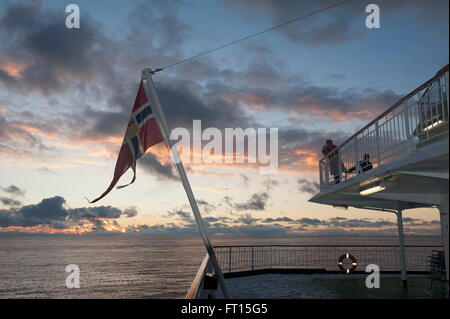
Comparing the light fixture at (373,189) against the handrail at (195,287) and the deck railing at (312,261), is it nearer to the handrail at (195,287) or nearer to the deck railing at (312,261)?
the handrail at (195,287)

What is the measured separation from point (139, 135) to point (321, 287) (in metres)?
9.80

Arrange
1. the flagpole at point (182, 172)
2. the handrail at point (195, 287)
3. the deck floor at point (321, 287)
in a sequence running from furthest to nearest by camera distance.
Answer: the deck floor at point (321, 287)
the flagpole at point (182, 172)
the handrail at point (195, 287)

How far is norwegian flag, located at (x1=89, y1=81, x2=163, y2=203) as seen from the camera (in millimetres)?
6113

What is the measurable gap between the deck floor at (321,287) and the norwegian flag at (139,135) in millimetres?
7007

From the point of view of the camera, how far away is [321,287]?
12945 millimetres

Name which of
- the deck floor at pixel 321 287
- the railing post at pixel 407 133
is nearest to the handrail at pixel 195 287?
the railing post at pixel 407 133

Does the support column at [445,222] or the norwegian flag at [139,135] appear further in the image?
the support column at [445,222]

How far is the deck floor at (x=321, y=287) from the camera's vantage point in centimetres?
1139
